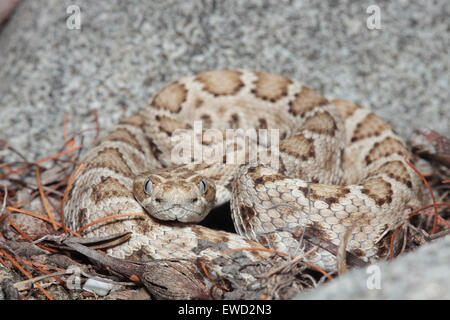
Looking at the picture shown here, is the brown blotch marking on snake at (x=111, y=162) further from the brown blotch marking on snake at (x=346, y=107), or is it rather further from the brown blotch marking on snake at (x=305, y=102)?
the brown blotch marking on snake at (x=346, y=107)

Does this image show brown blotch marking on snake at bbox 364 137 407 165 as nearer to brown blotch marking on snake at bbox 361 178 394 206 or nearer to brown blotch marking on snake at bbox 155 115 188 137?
brown blotch marking on snake at bbox 361 178 394 206

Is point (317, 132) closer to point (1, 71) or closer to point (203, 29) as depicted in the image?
point (203, 29)

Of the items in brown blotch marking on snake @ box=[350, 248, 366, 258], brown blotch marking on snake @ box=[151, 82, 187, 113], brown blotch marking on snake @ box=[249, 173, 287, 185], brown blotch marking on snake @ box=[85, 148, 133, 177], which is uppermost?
brown blotch marking on snake @ box=[151, 82, 187, 113]

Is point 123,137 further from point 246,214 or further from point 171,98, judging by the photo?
point 246,214

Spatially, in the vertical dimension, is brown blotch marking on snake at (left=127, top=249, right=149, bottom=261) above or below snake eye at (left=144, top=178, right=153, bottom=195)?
below

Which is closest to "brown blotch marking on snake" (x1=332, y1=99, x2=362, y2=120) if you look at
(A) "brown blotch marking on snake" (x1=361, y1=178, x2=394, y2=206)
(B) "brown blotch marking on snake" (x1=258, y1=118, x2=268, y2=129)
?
(B) "brown blotch marking on snake" (x1=258, y1=118, x2=268, y2=129)

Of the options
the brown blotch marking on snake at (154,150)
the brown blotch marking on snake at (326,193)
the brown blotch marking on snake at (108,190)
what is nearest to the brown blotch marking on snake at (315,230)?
the brown blotch marking on snake at (326,193)

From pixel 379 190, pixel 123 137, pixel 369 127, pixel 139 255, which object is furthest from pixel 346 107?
pixel 139 255
